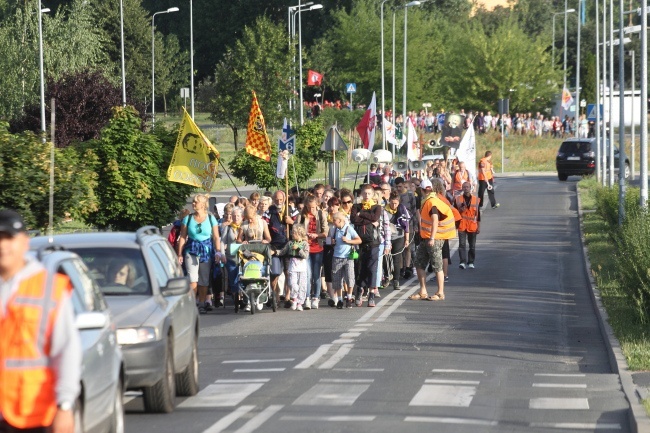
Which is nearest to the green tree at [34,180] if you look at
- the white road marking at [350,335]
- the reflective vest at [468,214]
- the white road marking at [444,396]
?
the white road marking at [350,335]

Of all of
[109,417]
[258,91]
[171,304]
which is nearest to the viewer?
[109,417]

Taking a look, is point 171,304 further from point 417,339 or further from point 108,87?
point 108,87

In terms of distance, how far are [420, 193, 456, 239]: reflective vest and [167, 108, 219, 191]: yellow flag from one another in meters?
3.94

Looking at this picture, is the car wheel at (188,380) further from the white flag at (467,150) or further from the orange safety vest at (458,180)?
the white flag at (467,150)

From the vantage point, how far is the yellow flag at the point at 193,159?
78.8 feet

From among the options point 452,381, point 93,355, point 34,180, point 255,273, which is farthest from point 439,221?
point 93,355

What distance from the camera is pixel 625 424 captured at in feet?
36.5

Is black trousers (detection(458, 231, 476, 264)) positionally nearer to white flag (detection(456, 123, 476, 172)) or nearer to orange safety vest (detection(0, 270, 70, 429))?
white flag (detection(456, 123, 476, 172))

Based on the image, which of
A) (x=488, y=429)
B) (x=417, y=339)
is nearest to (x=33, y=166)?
(x=417, y=339)

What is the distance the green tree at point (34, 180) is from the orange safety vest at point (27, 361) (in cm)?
1378

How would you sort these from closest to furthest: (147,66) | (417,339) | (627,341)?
(627,341)
(417,339)
(147,66)

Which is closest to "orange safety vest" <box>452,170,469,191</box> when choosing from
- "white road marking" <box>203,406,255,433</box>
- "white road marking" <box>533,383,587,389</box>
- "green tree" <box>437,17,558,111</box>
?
"white road marking" <box>533,383,587,389</box>

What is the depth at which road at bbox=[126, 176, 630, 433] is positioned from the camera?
11250mm

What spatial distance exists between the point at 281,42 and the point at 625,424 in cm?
4909
